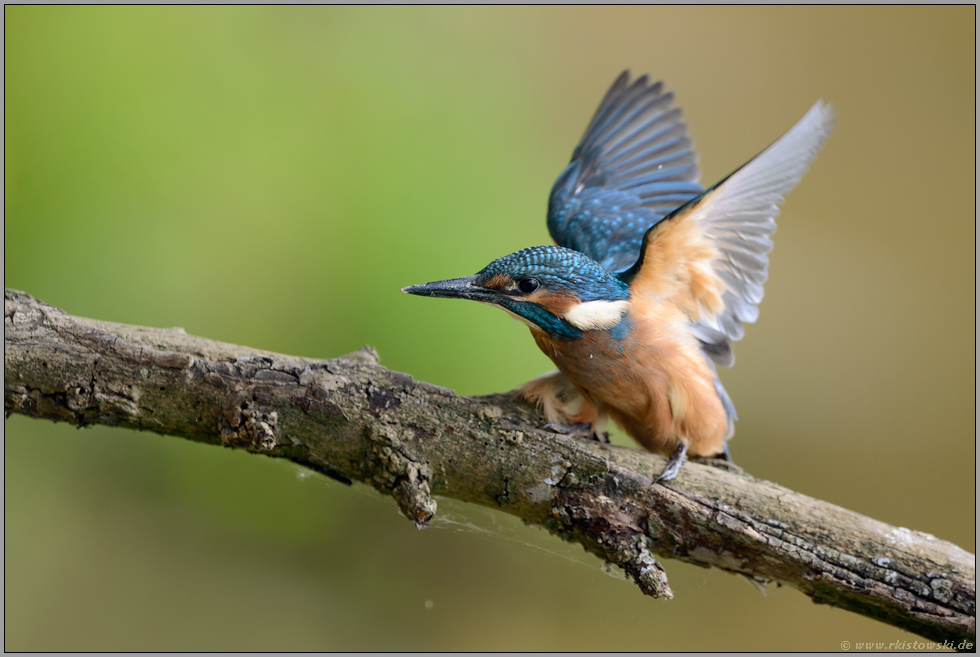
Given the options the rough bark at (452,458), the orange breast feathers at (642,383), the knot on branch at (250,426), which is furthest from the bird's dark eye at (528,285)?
the knot on branch at (250,426)

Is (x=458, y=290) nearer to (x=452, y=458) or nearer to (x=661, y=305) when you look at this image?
(x=452, y=458)

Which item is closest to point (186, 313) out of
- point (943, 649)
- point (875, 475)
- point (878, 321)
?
point (943, 649)

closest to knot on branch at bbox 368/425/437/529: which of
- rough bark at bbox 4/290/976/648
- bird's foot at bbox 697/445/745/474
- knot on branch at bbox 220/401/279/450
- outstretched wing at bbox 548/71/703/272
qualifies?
rough bark at bbox 4/290/976/648

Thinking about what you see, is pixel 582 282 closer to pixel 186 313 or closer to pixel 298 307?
pixel 298 307

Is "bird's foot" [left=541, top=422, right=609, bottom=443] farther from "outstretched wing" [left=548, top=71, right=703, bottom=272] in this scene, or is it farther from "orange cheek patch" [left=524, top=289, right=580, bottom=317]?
"outstretched wing" [left=548, top=71, right=703, bottom=272]

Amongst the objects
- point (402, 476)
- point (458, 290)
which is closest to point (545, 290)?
point (458, 290)
